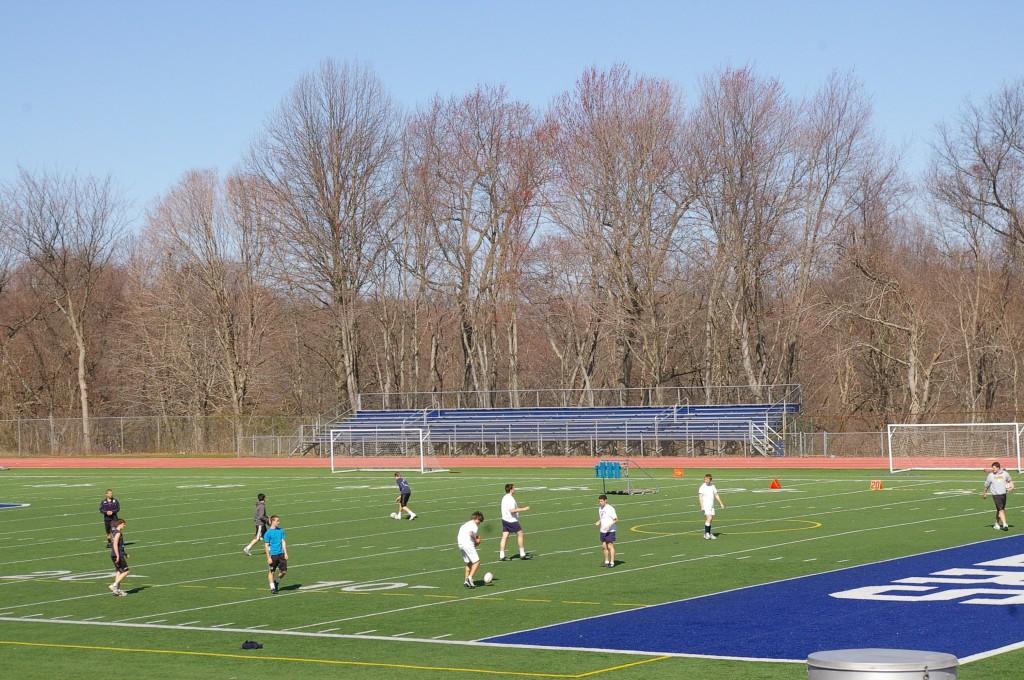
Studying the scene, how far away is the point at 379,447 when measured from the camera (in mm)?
78250

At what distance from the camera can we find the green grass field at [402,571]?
18.1m

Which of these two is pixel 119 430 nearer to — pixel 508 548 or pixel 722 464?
pixel 722 464

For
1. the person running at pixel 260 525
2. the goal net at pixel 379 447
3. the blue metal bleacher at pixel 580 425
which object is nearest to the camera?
the person running at pixel 260 525

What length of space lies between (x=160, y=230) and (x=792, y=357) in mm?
44416

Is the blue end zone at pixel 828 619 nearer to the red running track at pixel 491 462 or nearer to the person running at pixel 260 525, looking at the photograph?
the person running at pixel 260 525

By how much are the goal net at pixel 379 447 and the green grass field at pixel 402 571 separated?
63.8ft

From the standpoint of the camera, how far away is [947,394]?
84.1 m

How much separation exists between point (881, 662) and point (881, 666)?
1.6 inches


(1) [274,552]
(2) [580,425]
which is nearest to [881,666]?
(1) [274,552]

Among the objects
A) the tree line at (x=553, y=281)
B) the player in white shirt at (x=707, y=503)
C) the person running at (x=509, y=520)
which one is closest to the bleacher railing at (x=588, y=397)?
the tree line at (x=553, y=281)

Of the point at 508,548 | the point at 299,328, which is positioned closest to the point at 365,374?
the point at 299,328

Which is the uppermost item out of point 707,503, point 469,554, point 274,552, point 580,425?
point 580,425

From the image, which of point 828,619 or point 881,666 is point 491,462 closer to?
point 828,619

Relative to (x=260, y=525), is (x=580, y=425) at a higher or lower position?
higher
